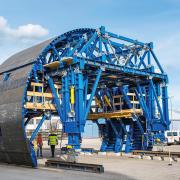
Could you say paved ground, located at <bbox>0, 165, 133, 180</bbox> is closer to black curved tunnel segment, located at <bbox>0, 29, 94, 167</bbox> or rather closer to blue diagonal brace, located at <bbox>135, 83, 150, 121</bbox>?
black curved tunnel segment, located at <bbox>0, 29, 94, 167</bbox>

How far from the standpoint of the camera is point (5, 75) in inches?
962

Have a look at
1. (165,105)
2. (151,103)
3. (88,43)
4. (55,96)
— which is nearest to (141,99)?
A: (151,103)

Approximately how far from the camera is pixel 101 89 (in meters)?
31.7

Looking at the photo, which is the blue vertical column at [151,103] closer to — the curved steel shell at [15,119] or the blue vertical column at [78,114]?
the blue vertical column at [78,114]

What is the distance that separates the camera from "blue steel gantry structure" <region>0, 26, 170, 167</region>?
23375mm

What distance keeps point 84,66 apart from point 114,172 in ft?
28.7

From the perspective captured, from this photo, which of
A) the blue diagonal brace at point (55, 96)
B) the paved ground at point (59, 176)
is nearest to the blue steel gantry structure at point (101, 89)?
the blue diagonal brace at point (55, 96)

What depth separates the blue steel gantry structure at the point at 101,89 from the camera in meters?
23.4

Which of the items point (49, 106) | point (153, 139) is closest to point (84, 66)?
point (49, 106)

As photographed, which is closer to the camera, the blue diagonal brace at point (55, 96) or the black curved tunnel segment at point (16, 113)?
the black curved tunnel segment at point (16, 113)

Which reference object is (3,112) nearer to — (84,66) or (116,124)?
(84,66)

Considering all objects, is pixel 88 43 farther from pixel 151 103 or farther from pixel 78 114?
pixel 151 103

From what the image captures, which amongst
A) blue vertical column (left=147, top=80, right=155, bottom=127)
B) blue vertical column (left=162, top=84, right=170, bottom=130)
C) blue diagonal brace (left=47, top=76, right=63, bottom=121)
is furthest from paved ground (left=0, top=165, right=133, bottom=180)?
blue vertical column (left=162, top=84, right=170, bottom=130)

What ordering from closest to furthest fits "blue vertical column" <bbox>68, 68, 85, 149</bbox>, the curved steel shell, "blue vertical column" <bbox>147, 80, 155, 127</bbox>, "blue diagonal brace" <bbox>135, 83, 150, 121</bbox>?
the curved steel shell < "blue vertical column" <bbox>68, 68, 85, 149</bbox> < "blue diagonal brace" <bbox>135, 83, 150, 121</bbox> < "blue vertical column" <bbox>147, 80, 155, 127</bbox>
